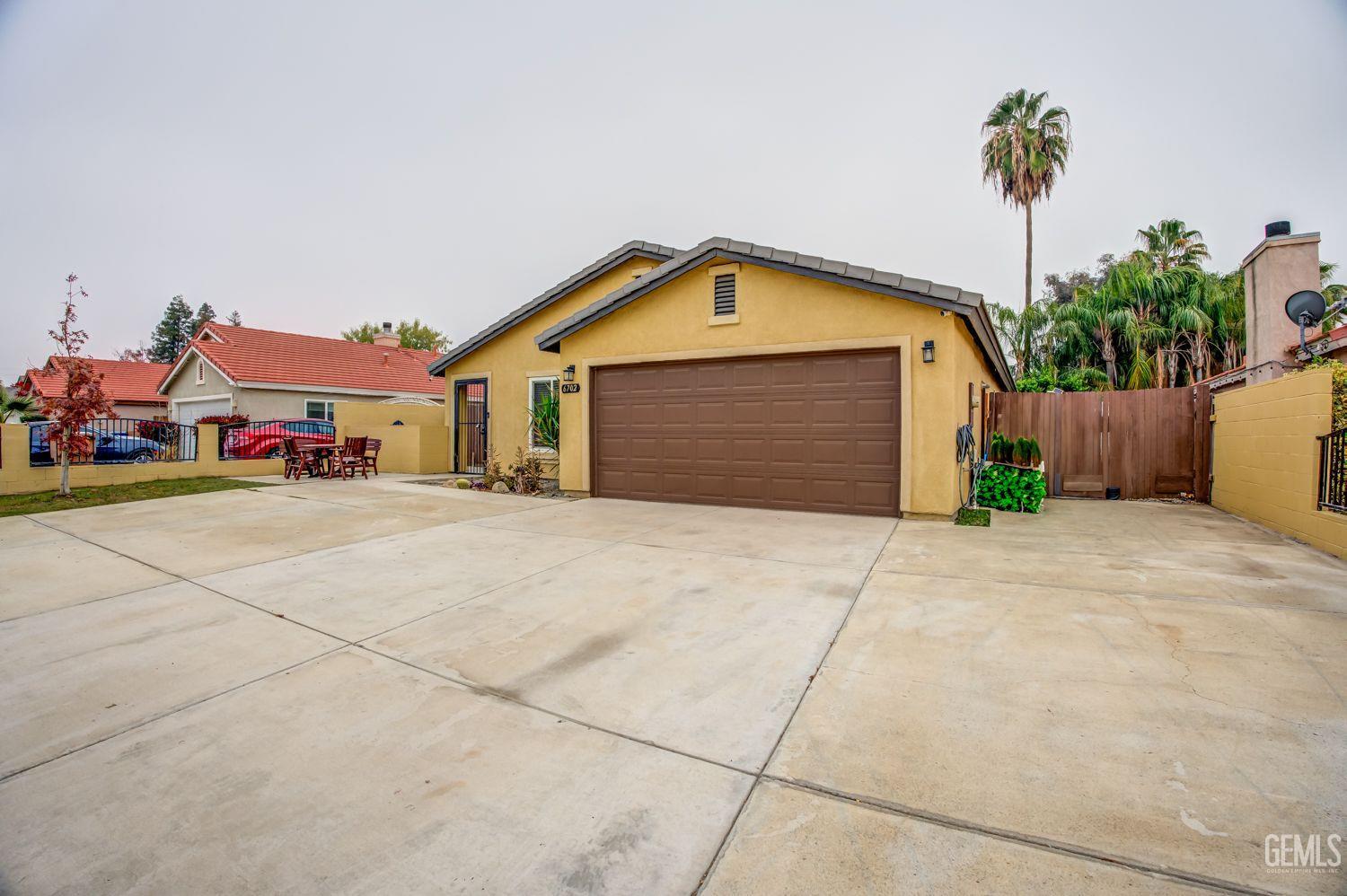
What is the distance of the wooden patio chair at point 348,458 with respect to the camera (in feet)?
41.7

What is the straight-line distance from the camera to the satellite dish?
288 inches

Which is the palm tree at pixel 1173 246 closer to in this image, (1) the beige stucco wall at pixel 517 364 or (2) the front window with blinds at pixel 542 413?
(1) the beige stucco wall at pixel 517 364

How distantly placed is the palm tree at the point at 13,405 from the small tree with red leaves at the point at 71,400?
9.85m

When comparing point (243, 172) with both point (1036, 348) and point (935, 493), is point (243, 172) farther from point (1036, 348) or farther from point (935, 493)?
point (1036, 348)

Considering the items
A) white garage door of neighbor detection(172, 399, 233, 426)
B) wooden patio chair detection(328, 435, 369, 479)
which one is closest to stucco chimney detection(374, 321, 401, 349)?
white garage door of neighbor detection(172, 399, 233, 426)

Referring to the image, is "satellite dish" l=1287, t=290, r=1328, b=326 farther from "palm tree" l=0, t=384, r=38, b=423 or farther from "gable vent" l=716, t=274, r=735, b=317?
"palm tree" l=0, t=384, r=38, b=423

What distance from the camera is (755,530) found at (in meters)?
6.73

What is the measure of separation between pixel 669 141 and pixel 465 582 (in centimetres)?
1476

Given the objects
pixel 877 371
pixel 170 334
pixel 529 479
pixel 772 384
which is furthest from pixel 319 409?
pixel 170 334

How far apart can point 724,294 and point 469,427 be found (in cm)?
840

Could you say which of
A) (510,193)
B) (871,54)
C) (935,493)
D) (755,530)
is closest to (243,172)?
(510,193)

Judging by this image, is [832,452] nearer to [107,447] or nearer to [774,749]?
[774,749]

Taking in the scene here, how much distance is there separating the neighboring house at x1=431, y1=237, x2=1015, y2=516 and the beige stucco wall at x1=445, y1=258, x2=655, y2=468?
2646 millimetres

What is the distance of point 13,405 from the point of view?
648 inches
